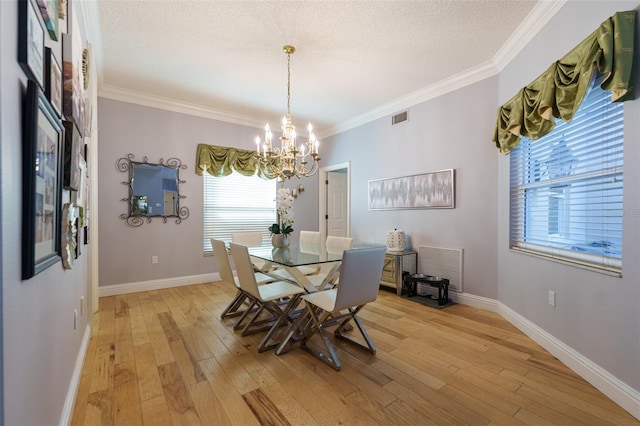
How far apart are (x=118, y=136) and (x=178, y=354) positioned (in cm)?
318

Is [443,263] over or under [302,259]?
under

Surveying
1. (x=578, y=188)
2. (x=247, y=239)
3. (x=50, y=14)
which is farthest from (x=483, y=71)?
(x=50, y=14)

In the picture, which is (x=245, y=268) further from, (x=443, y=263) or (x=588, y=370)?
(x=443, y=263)

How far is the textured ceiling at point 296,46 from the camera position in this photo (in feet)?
7.90

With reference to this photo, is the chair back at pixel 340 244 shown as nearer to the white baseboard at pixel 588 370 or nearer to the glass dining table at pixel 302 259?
the glass dining table at pixel 302 259

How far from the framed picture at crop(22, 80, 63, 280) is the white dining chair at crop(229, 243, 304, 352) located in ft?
3.91

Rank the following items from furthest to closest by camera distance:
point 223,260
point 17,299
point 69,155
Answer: point 223,260 < point 69,155 < point 17,299

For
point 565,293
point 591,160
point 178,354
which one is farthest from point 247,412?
point 591,160

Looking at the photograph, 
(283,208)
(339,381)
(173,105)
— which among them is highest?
(173,105)

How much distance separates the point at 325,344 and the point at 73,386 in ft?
5.24

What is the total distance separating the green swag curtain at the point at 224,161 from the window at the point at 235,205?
15 centimetres

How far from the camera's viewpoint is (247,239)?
3.83m

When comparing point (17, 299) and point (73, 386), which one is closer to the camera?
point (17, 299)

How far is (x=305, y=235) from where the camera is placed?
3984 mm
